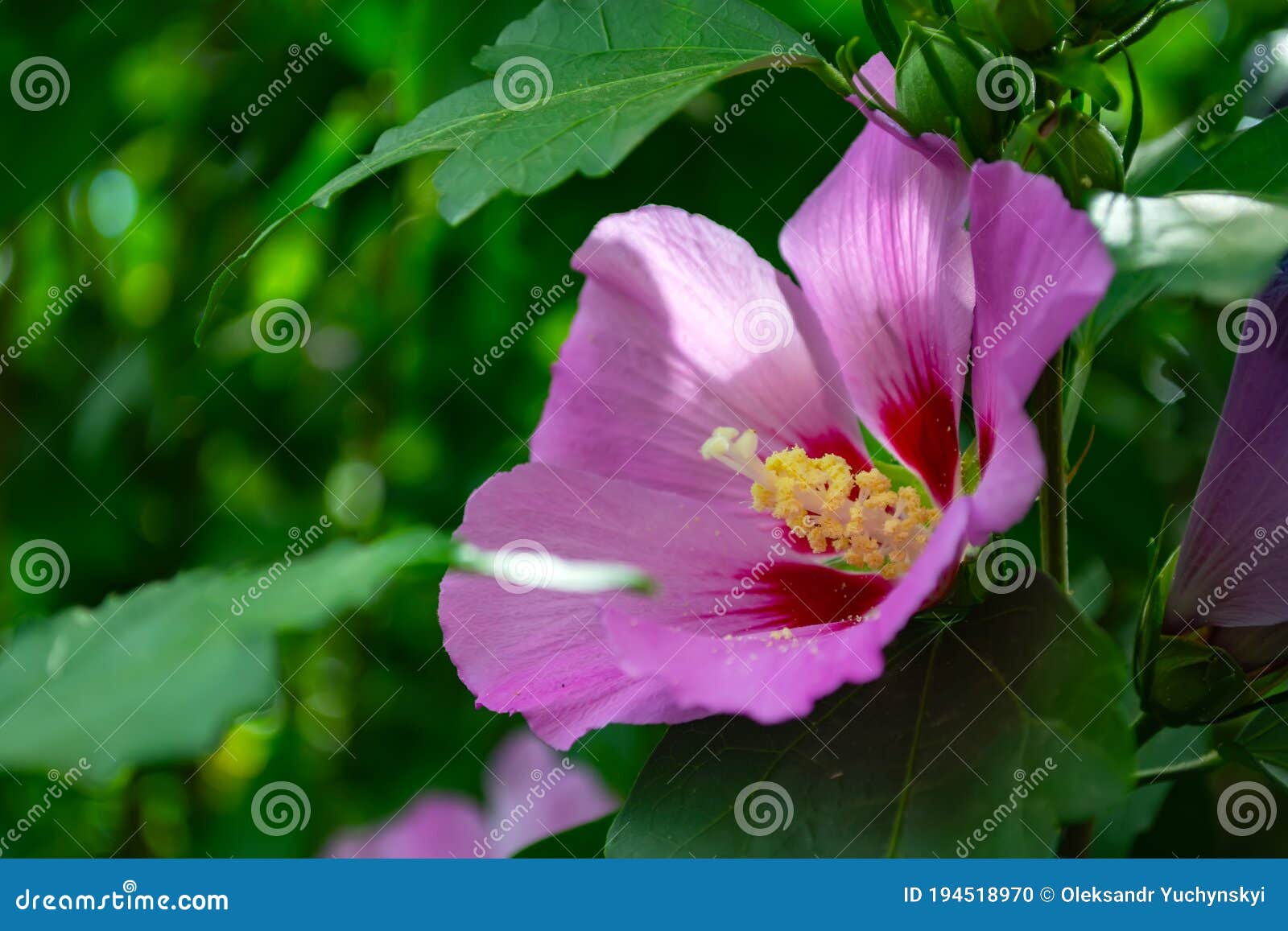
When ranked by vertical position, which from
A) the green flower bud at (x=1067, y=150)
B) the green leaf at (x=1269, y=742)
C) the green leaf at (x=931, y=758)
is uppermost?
the green flower bud at (x=1067, y=150)

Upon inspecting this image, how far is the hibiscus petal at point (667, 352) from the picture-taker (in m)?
0.78

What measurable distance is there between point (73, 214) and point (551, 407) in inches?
48.3

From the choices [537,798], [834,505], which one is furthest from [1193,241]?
[537,798]

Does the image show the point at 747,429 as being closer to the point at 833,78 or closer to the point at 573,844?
the point at 833,78

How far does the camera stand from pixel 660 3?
0.77 m

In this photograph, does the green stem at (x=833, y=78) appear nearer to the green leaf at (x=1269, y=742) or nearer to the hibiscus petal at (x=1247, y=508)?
the hibiscus petal at (x=1247, y=508)

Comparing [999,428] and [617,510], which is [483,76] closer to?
[617,510]

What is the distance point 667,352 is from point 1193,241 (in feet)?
1.10

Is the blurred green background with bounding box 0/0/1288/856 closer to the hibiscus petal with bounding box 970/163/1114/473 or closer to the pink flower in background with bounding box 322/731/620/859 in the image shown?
the pink flower in background with bounding box 322/731/620/859

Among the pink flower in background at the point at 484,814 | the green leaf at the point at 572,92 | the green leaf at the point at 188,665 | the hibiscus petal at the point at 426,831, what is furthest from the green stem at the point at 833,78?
the hibiscus petal at the point at 426,831

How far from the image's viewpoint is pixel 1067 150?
65cm

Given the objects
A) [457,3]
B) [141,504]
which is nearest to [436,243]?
[457,3]

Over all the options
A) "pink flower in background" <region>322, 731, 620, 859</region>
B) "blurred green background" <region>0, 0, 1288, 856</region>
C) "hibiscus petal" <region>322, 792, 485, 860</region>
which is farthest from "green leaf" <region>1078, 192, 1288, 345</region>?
"hibiscus petal" <region>322, 792, 485, 860</region>

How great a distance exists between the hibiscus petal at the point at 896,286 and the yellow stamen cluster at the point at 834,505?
1.2 inches
